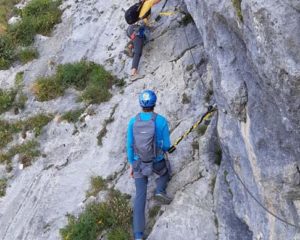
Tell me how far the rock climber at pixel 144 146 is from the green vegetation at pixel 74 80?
178 inches

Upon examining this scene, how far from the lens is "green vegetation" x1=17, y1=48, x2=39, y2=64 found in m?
16.6

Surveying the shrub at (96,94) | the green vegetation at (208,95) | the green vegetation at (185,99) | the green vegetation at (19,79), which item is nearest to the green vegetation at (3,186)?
the shrub at (96,94)

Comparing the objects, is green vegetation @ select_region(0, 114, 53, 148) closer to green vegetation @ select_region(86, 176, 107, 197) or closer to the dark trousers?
green vegetation @ select_region(86, 176, 107, 197)

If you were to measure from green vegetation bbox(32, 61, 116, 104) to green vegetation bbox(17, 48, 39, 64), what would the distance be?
1514mm

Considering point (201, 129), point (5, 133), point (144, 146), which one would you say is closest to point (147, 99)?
point (144, 146)

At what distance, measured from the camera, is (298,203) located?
7664 millimetres

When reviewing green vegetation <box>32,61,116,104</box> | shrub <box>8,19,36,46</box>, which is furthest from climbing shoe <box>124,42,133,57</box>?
shrub <box>8,19,36,46</box>

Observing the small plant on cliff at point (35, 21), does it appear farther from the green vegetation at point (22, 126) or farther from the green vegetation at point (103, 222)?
the green vegetation at point (103, 222)

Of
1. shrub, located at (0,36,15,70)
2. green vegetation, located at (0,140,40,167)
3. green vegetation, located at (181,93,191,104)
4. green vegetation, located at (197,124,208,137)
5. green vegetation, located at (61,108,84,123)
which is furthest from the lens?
shrub, located at (0,36,15,70)

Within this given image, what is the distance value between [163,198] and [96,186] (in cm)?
201

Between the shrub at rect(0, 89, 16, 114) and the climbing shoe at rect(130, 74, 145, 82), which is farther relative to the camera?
the shrub at rect(0, 89, 16, 114)

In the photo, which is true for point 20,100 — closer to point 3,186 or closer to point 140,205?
point 3,186

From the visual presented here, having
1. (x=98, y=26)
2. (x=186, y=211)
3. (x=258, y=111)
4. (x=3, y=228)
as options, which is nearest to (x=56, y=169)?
(x=3, y=228)

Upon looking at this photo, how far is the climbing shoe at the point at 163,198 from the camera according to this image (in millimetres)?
10844
